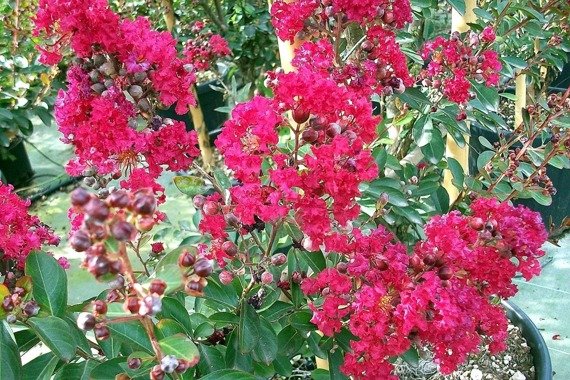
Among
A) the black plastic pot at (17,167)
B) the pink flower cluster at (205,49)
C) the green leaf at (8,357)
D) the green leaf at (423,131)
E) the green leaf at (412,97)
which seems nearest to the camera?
the green leaf at (8,357)

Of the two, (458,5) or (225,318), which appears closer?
(225,318)

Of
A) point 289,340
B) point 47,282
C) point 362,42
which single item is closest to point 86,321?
point 47,282

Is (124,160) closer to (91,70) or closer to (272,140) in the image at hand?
(91,70)

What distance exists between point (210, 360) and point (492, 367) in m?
0.86

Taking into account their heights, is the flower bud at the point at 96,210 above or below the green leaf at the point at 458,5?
above

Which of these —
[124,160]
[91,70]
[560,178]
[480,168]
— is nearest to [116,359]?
[124,160]

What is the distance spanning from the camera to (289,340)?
1026 mm

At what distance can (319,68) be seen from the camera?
0.98 metres

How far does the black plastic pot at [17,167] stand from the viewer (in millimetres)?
3089

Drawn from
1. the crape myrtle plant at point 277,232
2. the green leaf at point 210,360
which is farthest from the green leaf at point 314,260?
the green leaf at point 210,360

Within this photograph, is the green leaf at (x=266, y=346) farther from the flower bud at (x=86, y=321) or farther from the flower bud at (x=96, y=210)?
the flower bud at (x=96, y=210)

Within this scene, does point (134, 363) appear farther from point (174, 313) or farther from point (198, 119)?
point (198, 119)

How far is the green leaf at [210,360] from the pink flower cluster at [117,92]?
10.8 inches

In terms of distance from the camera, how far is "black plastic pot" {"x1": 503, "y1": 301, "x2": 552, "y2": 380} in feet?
4.40
